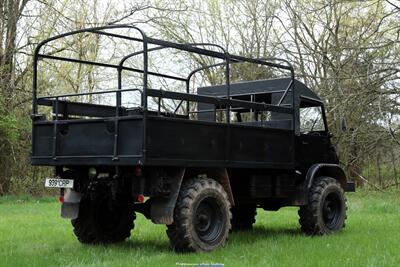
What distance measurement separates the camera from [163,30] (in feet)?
82.5

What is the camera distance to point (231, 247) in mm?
8766

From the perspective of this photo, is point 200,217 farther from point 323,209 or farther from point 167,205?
point 323,209

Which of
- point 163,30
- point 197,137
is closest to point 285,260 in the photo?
point 197,137

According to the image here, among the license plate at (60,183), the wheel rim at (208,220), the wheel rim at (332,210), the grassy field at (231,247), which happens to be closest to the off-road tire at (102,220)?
the grassy field at (231,247)

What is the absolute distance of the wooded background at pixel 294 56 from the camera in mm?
16828

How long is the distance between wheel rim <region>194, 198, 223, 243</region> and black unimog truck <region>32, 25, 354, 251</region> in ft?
0.04

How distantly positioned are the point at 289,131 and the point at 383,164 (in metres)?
14.0

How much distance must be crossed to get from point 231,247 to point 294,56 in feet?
41.5

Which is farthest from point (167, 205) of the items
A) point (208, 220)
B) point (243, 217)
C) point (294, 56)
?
point (294, 56)

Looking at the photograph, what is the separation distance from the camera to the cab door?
10.5m

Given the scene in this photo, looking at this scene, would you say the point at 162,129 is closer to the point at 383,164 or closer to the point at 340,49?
the point at 340,49

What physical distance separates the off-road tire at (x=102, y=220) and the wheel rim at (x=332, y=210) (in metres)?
3.26

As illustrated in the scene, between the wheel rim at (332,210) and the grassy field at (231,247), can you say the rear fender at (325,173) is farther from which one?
the grassy field at (231,247)

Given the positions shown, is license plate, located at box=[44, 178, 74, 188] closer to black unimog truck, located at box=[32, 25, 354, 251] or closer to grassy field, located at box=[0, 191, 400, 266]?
black unimog truck, located at box=[32, 25, 354, 251]
